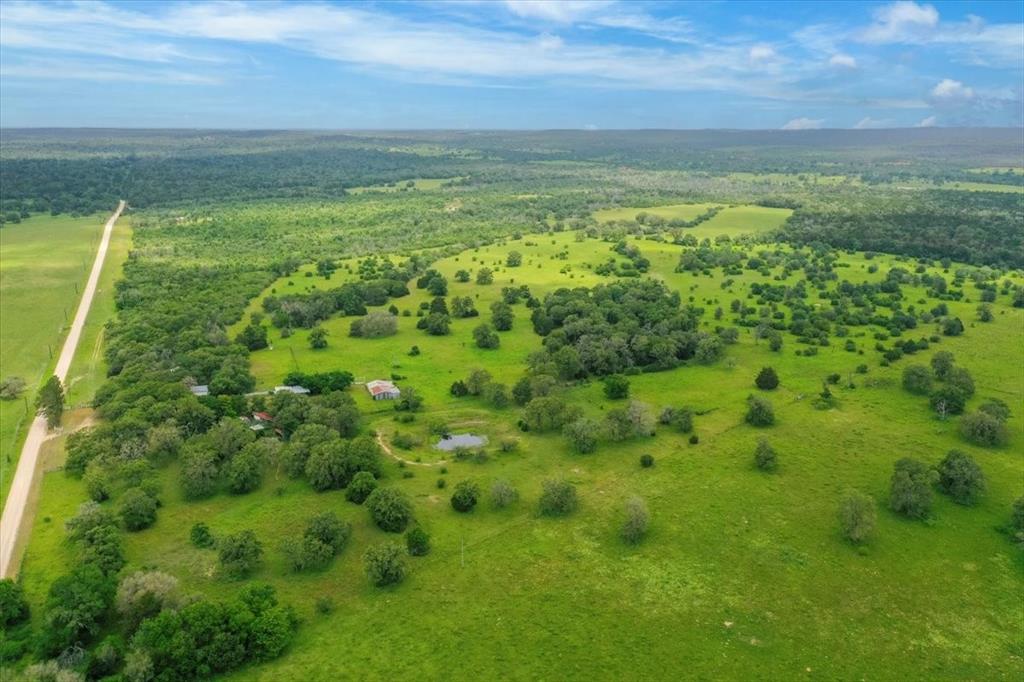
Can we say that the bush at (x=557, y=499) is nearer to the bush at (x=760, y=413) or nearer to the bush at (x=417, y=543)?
the bush at (x=417, y=543)

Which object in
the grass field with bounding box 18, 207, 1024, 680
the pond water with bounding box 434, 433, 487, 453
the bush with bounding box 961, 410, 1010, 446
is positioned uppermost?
the bush with bounding box 961, 410, 1010, 446

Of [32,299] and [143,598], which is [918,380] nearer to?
[143,598]

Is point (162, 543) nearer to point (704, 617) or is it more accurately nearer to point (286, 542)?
point (286, 542)

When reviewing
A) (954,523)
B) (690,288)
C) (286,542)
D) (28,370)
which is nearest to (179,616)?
(286,542)

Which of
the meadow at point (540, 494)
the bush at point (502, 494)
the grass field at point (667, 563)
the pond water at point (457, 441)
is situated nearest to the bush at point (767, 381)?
the meadow at point (540, 494)

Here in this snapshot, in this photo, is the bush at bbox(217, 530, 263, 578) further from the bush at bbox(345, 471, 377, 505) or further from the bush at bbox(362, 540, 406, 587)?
the bush at bbox(345, 471, 377, 505)

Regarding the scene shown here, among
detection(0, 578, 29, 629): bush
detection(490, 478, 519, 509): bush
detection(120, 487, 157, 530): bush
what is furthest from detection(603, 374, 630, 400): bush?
detection(0, 578, 29, 629): bush
